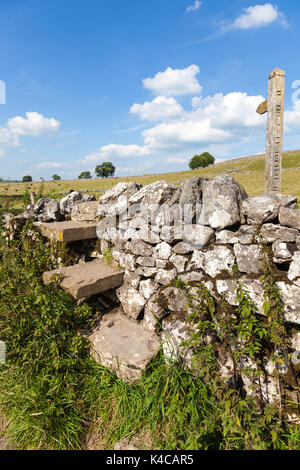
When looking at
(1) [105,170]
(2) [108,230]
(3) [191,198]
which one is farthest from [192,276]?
(1) [105,170]

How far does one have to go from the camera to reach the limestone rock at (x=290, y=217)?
259 cm

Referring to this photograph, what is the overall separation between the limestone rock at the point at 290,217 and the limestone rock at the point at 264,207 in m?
0.10

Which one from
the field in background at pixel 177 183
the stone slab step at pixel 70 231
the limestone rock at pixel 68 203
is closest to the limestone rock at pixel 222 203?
the stone slab step at pixel 70 231

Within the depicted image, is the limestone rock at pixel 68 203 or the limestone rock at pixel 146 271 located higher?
the limestone rock at pixel 68 203

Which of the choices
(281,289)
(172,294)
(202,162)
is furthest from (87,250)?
(202,162)

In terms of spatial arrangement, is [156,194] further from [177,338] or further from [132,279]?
[177,338]

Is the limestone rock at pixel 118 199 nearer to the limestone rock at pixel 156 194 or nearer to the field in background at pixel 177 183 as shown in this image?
the limestone rock at pixel 156 194

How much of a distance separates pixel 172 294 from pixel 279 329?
127cm

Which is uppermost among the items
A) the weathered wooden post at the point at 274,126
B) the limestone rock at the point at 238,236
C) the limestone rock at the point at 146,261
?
the weathered wooden post at the point at 274,126

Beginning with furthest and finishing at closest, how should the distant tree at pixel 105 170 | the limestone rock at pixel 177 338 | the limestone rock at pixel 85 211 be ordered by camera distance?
the distant tree at pixel 105 170, the limestone rock at pixel 85 211, the limestone rock at pixel 177 338

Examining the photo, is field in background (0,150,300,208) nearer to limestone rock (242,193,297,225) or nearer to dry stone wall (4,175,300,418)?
limestone rock (242,193,297,225)

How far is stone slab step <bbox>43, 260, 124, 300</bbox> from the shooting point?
3.50 meters

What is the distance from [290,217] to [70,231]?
3.18m
